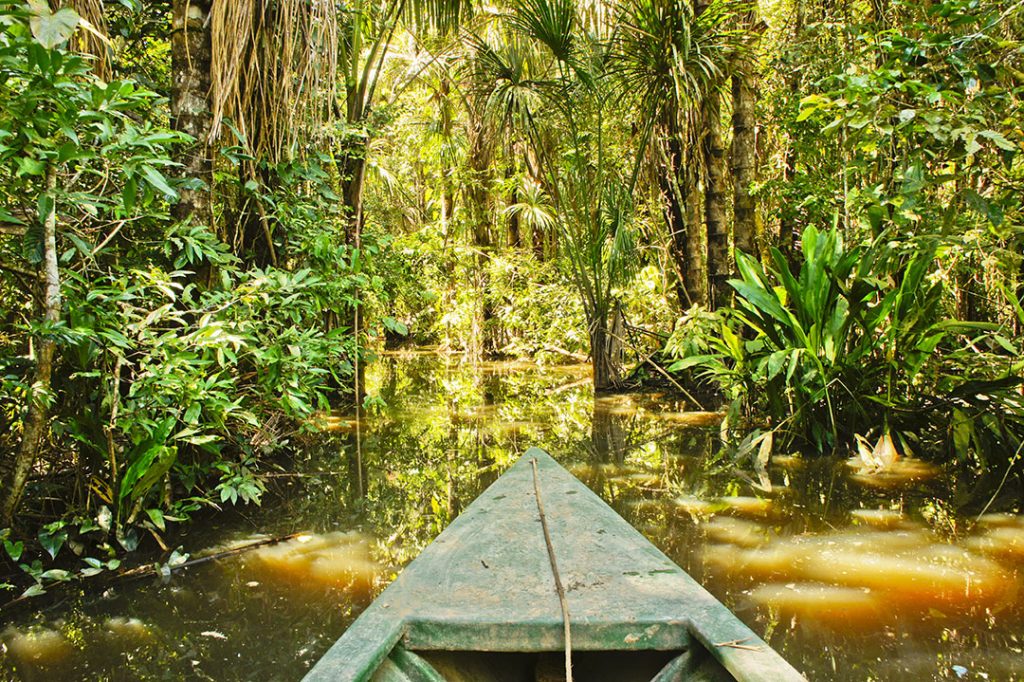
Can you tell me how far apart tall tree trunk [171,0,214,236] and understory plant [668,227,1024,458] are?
3.24 m

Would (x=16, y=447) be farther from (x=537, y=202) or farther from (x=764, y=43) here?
(x=537, y=202)

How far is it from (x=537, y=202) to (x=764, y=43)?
3972 millimetres

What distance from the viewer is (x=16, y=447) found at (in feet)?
8.62

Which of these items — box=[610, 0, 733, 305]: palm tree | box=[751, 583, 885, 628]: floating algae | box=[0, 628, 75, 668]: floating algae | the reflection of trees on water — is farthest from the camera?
box=[610, 0, 733, 305]: palm tree

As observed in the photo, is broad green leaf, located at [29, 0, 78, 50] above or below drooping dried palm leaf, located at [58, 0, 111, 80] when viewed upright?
below

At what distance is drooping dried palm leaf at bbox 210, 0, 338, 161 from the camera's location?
3271 mm

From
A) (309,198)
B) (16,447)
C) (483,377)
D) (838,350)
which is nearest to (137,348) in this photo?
(16,447)

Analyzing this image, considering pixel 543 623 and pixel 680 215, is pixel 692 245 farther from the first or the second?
pixel 543 623

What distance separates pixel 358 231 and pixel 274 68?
1901 mm

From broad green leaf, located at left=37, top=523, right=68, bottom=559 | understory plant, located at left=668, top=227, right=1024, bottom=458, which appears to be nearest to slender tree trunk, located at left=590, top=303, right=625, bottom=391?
understory plant, located at left=668, top=227, right=1024, bottom=458

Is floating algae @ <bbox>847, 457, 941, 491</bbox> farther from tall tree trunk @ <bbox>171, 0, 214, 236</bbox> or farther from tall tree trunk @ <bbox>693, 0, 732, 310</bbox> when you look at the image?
tall tree trunk @ <bbox>171, 0, 214, 236</bbox>

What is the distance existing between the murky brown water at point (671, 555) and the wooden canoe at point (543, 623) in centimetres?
54

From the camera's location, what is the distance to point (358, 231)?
5.36m

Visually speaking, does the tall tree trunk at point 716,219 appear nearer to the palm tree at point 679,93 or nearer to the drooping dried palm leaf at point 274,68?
the palm tree at point 679,93
